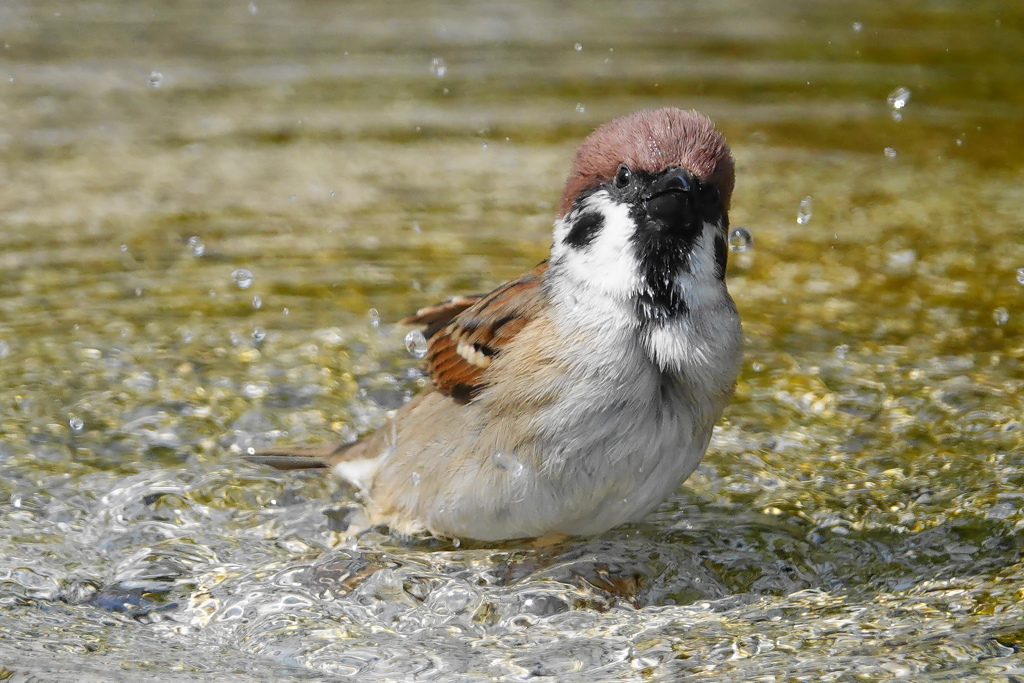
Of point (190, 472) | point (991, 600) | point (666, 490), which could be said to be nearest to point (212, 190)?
point (190, 472)

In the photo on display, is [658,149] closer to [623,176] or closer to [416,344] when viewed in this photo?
[623,176]

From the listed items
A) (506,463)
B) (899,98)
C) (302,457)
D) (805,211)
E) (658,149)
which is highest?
(899,98)

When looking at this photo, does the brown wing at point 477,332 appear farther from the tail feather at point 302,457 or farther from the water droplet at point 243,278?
the water droplet at point 243,278

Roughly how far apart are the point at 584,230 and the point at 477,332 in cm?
45

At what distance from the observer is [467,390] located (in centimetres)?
352

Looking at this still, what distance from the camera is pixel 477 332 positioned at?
3531 mm

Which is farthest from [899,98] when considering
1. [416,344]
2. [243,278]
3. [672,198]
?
[672,198]

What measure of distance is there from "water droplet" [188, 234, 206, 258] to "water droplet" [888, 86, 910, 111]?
393 centimetres

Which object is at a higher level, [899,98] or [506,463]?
[899,98]

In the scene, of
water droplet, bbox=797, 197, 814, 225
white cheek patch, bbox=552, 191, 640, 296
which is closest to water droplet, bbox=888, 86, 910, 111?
water droplet, bbox=797, 197, 814, 225

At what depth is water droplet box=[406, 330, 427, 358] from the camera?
15.7ft

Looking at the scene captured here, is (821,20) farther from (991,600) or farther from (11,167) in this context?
(991,600)

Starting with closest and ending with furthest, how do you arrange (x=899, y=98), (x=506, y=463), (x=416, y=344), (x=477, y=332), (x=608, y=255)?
(x=608, y=255) → (x=506, y=463) → (x=477, y=332) → (x=416, y=344) → (x=899, y=98)

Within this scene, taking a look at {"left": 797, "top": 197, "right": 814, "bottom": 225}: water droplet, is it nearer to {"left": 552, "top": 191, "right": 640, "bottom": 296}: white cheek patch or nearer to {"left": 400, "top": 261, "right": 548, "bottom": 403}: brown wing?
{"left": 400, "top": 261, "right": 548, "bottom": 403}: brown wing
